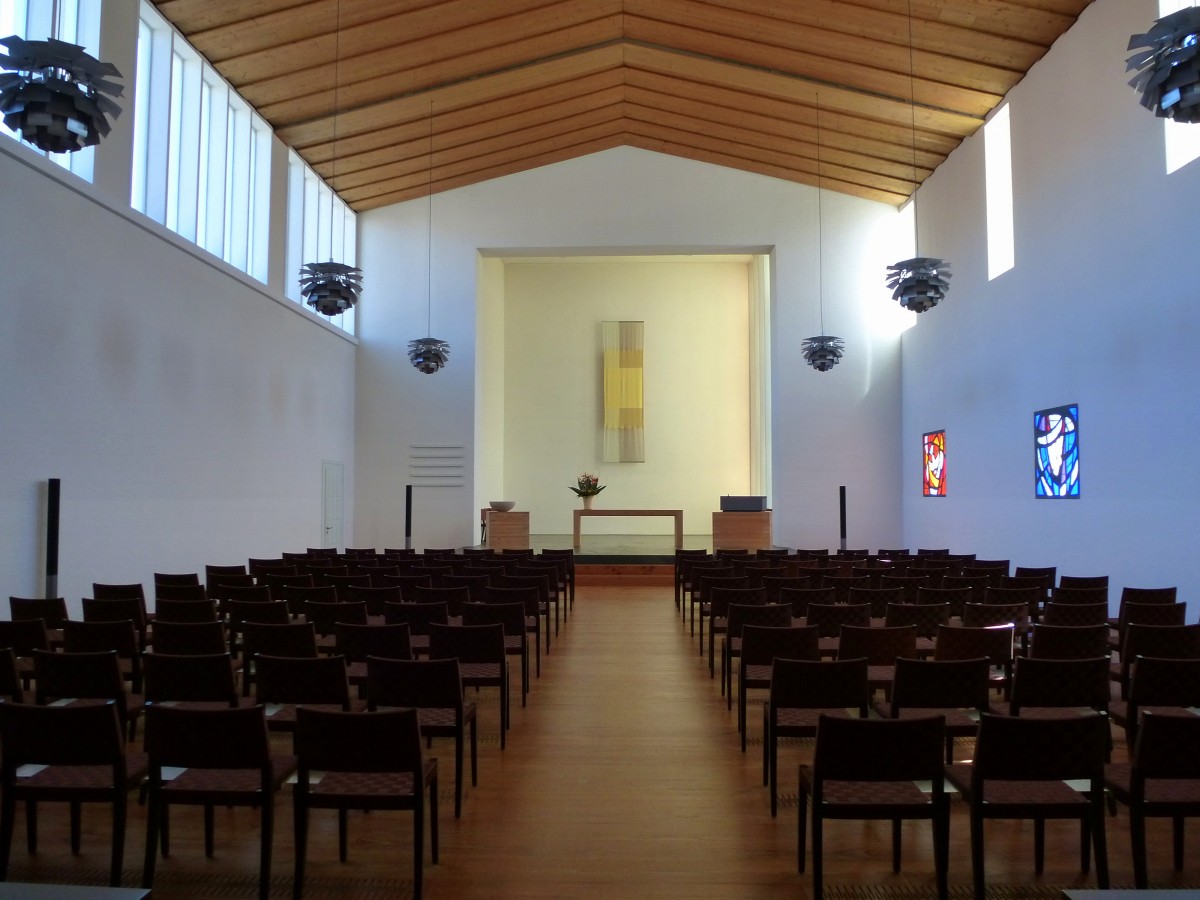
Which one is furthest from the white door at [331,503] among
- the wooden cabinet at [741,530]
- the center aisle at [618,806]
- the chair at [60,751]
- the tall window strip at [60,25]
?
the chair at [60,751]

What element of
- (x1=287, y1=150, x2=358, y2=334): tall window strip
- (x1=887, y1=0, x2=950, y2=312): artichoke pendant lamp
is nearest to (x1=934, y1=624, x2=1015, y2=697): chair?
(x1=887, y1=0, x2=950, y2=312): artichoke pendant lamp

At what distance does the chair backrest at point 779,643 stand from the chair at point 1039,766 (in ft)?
5.73

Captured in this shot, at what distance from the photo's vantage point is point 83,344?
7633 millimetres

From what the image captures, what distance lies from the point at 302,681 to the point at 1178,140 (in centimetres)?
783

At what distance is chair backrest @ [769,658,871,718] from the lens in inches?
143

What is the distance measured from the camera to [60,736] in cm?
287

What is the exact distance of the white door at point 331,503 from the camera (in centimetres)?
1369

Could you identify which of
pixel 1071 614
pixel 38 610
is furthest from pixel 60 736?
pixel 1071 614

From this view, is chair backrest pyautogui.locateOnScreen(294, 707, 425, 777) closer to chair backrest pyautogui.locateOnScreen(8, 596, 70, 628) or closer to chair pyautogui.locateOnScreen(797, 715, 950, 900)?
chair pyautogui.locateOnScreen(797, 715, 950, 900)

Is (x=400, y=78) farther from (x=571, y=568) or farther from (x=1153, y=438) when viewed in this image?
(x=1153, y=438)

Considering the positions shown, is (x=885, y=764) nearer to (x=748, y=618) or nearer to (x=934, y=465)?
(x=748, y=618)

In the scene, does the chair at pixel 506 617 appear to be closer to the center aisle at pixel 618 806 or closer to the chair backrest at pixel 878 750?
the center aisle at pixel 618 806

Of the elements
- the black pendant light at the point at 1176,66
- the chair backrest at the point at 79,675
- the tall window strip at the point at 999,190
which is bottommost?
the chair backrest at the point at 79,675

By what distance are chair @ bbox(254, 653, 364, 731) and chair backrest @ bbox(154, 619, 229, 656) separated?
3.11ft
